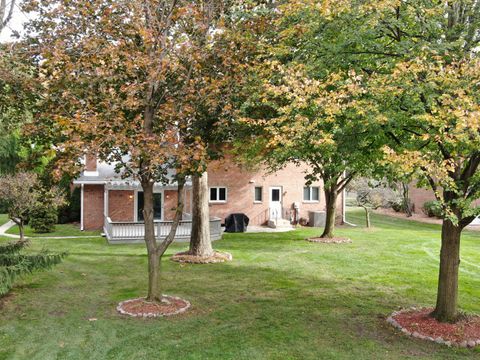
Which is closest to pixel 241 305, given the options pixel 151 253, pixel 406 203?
pixel 151 253

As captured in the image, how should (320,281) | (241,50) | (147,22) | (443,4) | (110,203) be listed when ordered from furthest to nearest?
(110,203)
(320,281)
(241,50)
(147,22)
(443,4)

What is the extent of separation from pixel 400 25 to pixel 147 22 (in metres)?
5.55

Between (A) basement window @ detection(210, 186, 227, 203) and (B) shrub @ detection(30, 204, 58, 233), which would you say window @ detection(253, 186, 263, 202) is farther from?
(B) shrub @ detection(30, 204, 58, 233)

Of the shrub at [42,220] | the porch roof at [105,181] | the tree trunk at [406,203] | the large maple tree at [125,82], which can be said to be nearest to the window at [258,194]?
the porch roof at [105,181]

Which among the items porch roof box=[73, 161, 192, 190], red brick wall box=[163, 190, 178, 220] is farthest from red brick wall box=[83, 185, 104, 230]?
red brick wall box=[163, 190, 178, 220]

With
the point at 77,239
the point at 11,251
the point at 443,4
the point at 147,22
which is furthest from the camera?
the point at 77,239

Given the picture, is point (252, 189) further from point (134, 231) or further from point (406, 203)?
point (406, 203)

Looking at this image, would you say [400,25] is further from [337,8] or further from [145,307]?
[145,307]

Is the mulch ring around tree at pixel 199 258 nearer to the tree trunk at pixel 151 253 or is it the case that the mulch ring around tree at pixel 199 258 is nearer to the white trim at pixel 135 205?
the tree trunk at pixel 151 253

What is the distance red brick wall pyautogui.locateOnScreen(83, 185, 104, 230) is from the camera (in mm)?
26453

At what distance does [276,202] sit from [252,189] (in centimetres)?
203

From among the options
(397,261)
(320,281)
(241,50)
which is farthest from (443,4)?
(397,261)

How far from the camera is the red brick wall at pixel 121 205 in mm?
26297

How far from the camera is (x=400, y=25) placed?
905 centimetres
